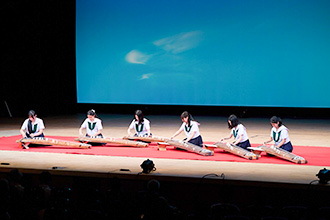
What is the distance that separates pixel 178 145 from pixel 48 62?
9.29 meters

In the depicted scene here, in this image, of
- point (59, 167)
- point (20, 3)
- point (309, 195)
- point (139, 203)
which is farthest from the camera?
point (20, 3)

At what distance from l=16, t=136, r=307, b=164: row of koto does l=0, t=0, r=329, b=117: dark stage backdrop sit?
20.5 feet

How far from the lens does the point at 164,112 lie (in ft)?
56.2

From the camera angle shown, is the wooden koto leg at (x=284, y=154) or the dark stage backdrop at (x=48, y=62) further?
the dark stage backdrop at (x=48, y=62)

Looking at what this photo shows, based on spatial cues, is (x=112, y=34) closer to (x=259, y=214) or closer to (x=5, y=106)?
(x=5, y=106)

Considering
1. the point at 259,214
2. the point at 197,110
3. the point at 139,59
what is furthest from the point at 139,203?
the point at 197,110

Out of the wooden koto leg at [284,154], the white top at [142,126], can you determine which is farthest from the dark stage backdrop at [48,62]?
the wooden koto leg at [284,154]

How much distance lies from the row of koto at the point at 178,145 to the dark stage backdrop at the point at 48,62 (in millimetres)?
6248

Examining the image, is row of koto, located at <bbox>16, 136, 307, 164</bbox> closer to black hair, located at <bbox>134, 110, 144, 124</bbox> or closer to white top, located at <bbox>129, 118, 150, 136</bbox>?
white top, located at <bbox>129, 118, 150, 136</bbox>

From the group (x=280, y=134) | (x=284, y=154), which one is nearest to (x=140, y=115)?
(x=280, y=134)

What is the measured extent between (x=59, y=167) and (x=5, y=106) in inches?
394

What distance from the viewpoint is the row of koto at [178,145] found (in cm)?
762

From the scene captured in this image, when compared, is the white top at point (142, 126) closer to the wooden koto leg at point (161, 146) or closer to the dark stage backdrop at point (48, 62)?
the wooden koto leg at point (161, 146)

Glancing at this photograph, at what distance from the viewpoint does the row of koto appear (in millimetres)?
7625
